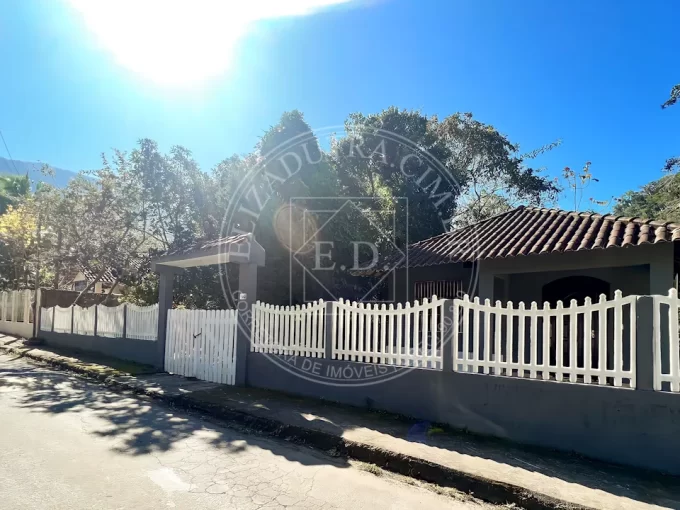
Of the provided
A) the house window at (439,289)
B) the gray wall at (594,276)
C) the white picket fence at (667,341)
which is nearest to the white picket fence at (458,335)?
the white picket fence at (667,341)

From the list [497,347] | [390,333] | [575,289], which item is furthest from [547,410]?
[575,289]

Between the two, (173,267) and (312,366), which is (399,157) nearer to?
(173,267)

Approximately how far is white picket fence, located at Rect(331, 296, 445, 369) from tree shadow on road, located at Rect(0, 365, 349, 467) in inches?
67.7

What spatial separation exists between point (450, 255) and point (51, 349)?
13.2m

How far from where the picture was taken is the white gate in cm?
866

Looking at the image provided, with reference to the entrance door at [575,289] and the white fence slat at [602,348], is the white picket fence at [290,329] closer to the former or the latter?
the white fence slat at [602,348]

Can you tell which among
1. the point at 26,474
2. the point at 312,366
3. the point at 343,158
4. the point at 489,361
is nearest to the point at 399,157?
the point at 343,158

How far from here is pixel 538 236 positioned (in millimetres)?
9344

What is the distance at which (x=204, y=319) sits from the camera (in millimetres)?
9234

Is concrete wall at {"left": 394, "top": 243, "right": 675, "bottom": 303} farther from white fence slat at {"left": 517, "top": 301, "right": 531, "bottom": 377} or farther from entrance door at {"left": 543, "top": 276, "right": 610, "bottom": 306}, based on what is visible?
white fence slat at {"left": 517, "top": 301, "right": 531, "bottom": 377}

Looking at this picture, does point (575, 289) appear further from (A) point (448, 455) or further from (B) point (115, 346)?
(B) point (115, 346)

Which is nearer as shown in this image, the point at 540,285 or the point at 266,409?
the point at 266,409

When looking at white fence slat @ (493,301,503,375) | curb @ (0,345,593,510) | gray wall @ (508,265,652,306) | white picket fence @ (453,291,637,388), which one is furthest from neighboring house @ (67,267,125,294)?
white fence slat @ (493,301,503,375)

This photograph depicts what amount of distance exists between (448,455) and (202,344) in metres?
6.15
